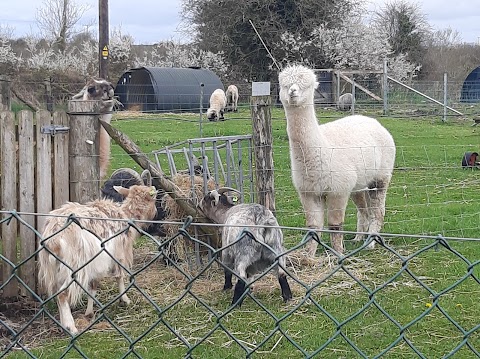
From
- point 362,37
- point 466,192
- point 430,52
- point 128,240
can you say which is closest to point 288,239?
point 128,240

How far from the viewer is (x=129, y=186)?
24.0 ft

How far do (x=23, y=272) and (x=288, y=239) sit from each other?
3.01 m

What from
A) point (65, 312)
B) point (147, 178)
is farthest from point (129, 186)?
point (65, 312)

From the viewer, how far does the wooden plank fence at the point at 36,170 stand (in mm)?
5602

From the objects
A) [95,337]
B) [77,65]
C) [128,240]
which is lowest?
[95,337]

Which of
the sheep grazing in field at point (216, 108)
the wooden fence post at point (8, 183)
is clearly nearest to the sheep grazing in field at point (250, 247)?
the wooden fence post at point (8, 183)

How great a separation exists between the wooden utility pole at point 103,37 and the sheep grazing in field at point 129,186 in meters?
11.7

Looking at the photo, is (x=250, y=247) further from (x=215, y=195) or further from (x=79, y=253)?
(x=79, y=253)

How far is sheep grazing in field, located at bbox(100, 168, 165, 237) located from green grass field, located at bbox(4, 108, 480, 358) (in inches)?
16.3

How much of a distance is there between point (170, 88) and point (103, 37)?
767 centimetres

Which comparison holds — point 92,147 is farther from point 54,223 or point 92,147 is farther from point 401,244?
point 401,244

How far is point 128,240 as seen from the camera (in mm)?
5758

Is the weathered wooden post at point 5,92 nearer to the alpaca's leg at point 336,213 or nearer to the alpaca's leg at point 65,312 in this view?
the alpaca's leg at point 336,213

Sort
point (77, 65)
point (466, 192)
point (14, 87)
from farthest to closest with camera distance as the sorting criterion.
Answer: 1. point (77, 65)
2. point (14, 87)
3. point (466, 192)
